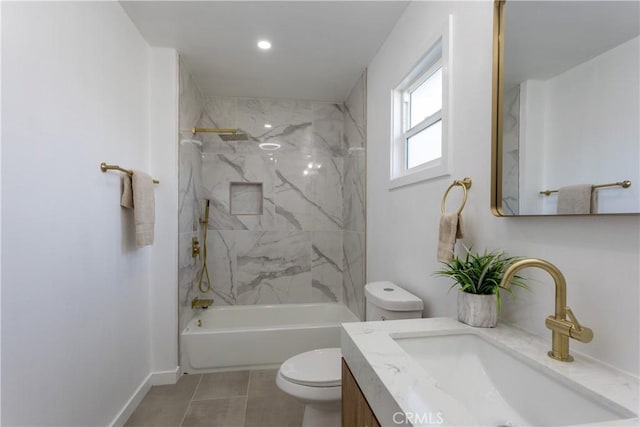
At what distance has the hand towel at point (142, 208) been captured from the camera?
5.92 feet

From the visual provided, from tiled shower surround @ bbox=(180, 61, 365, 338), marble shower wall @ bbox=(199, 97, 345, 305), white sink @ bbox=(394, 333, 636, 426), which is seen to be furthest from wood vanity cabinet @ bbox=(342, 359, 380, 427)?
marble shower wall @ bbox=(199, 97, 345, 305)

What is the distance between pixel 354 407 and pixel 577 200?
2.90 feet

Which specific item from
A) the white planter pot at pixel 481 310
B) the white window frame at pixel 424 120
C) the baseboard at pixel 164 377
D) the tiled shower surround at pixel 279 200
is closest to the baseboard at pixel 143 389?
the baseboard at pixel 164 377

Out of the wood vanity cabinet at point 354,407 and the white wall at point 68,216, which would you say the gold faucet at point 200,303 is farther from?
the wood vanity cabinet at point 354,407

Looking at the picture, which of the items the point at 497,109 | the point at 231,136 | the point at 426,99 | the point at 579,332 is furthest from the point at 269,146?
the point at 579,332

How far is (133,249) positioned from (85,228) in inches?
21.5

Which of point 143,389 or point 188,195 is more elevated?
point 188,195

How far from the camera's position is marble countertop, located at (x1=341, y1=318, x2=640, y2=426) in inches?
24.6

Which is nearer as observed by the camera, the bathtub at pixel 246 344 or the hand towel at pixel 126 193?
the hand towel at pixel 126 193

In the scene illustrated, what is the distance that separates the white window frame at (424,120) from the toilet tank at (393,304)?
62 cm

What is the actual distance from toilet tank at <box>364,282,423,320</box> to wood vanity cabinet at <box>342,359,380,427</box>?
0.52m

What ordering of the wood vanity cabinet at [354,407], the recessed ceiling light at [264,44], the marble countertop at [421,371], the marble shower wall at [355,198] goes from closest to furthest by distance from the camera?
the marble countertop at [421,371] < the wood vanity cabinet at [354,407] < the recessed ceiling light at [264,44] < the marble shower wall at [355,198]

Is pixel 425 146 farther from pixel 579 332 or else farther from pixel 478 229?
pixel 579 332

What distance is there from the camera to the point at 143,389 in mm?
2129
